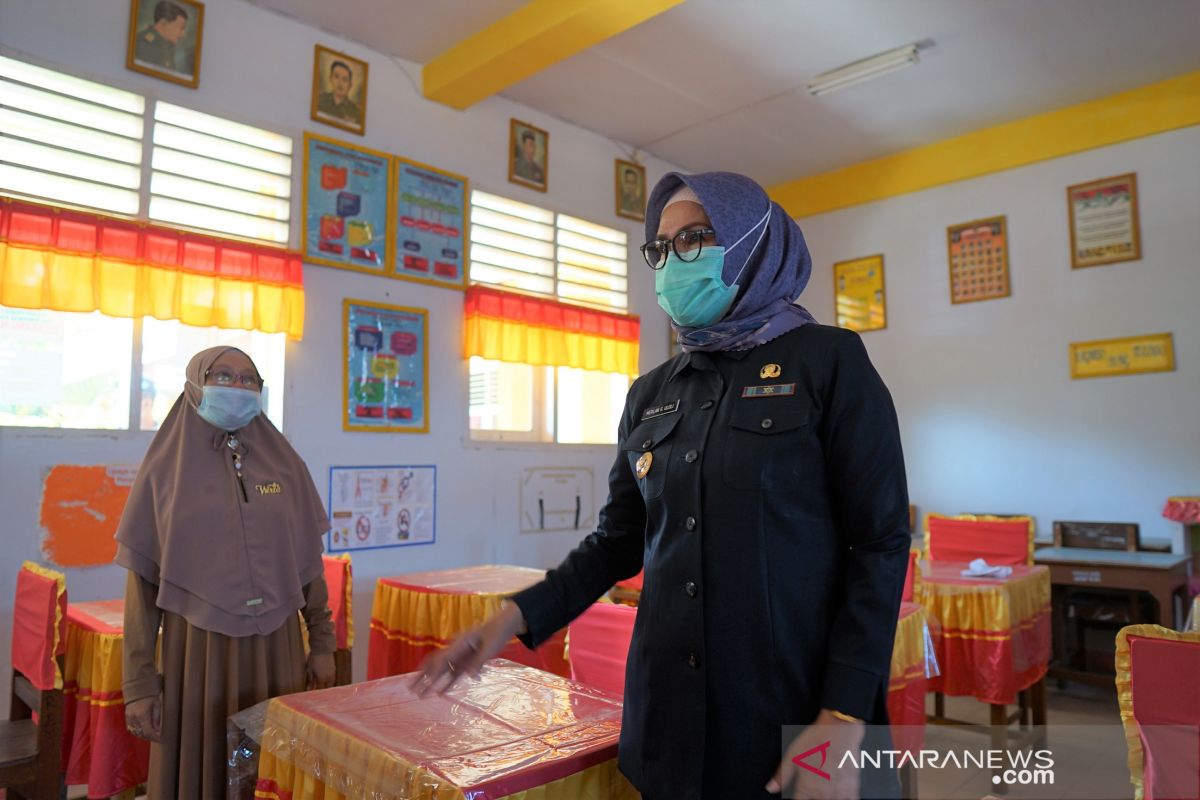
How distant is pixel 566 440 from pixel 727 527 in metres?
4.47

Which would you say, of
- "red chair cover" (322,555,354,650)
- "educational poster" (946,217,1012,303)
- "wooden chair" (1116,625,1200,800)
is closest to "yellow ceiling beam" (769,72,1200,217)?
"educational poster" (946,217,1012,303)

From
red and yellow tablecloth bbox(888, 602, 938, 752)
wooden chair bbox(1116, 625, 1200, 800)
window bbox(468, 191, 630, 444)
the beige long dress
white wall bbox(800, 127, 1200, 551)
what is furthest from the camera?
window bbox(468, 191, 630, 444)

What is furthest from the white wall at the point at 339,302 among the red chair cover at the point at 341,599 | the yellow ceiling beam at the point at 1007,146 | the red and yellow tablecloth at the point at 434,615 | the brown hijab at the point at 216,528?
the yellow ceiling beam at the point at 1007,146

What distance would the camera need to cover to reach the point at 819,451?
944 millimetres

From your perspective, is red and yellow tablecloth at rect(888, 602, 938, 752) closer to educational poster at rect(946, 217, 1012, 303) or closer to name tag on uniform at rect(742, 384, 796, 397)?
name tag on uniform at rect(742, 384, 796, 397)

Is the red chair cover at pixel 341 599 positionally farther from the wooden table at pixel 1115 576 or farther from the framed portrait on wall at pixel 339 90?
the wooden table at pixel 1115 576

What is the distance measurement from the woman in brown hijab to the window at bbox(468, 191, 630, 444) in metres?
2.64

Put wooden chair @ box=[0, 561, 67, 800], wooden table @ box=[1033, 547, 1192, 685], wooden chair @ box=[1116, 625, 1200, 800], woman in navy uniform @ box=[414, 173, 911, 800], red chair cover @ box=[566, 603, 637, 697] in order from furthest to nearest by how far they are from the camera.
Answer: wooden table @ box=[1033, 547, 1192, 685], wooden chair @ box=[0, 561, 67, 800], red chair cover @ box=[566, 603, 637, 697], wooden chair @ box=[1116, 625, 1200, 800], woman in navy uniform @ box=[414, 173, 911, 800]

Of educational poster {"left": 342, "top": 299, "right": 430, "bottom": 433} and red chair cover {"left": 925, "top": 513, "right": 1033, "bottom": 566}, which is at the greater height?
educational poster {"left": 342, "top": 299, "right": 430, "bottom": 433}

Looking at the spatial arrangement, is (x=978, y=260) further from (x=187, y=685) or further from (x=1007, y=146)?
(x=187, y=685)

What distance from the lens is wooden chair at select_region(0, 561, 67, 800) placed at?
2.20m

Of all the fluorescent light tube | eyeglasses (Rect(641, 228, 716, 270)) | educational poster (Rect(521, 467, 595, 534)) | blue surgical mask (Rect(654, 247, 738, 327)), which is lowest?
educational poster (Rect(521, 467, 595, 534))

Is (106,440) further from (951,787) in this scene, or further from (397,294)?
(951,787)

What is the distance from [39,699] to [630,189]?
15.7ft
